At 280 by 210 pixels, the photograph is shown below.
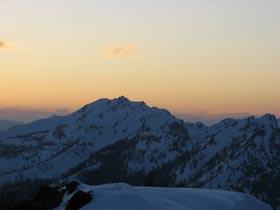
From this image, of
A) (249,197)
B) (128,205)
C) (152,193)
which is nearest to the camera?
(128,205)

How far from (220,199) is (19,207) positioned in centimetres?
2806

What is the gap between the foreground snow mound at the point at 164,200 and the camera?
62.9m

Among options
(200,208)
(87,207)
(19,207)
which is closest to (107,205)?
(87,207)

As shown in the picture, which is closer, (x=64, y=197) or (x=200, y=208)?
(x=200, y=208)

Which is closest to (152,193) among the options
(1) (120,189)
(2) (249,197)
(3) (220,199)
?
(1) (120,189)

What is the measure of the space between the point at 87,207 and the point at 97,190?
7.87 meters

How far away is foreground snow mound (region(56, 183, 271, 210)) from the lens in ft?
206

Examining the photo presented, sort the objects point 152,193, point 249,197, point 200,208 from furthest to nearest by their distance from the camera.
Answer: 1. point 249,197
2. point 152,193
3. point 200,208

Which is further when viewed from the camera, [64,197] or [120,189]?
[64,197]

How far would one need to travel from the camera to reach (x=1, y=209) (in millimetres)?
76062

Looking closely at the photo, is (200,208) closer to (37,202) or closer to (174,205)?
(174,205)

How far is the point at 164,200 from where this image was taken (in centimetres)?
6731

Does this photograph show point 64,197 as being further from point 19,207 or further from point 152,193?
point 152,193

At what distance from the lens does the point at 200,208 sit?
2660 inches
